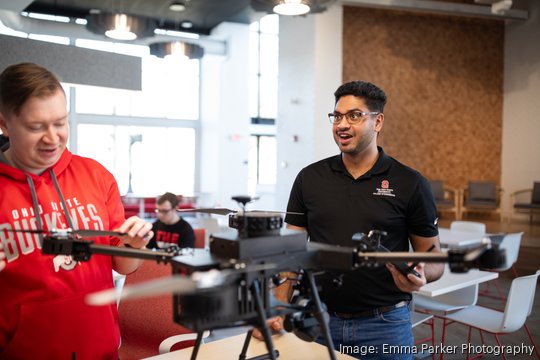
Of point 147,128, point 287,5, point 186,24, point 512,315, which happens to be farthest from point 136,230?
point 147,128

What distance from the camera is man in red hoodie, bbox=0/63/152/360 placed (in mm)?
1227

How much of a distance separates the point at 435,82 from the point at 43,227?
1077cm

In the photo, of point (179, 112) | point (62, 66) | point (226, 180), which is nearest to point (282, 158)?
point (226, 180)

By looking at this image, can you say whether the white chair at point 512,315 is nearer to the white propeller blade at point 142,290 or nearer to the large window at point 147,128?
the white propeller blade at point 142,290

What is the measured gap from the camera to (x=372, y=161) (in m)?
2.07

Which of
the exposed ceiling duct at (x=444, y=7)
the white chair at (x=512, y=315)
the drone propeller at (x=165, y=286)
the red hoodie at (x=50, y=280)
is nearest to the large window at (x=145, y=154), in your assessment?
the exposed ceiling duct at (x=444, y=7)

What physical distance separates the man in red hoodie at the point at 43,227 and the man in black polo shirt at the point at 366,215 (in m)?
0.89

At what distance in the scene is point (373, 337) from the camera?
1.86m

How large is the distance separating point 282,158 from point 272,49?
6.25 m

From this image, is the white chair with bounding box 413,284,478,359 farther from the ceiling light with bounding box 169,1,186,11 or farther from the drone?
the ceiling light with bounding box 169,1,186,11

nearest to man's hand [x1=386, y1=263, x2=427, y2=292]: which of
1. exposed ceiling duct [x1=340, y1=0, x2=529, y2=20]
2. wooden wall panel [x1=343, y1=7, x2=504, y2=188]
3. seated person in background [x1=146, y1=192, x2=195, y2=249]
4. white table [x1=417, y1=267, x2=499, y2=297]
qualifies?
white table [x1=417, y1=267, x2=499, y2=297]

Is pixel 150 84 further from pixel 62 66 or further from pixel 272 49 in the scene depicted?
pixel 62 66

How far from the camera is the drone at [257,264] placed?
86 centimetres

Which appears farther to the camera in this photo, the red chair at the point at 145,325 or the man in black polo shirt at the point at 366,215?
the red chair at the point at 145,325
